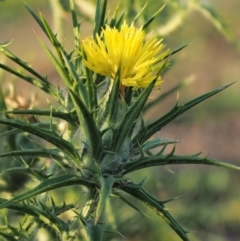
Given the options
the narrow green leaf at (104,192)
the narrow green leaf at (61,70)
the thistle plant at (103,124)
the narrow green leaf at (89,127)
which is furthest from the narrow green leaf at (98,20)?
the narrow green leaf at (104,192)

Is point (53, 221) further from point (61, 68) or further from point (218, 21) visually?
point (218, 21)

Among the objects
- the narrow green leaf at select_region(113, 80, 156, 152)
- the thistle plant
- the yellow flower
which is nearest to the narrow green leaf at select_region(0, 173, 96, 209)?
the thistle plant

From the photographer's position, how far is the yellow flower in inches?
54.0

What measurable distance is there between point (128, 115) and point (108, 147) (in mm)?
122

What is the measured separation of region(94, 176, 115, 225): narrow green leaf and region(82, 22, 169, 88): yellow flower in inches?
8.6

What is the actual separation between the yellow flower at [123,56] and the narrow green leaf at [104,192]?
0.72 ft

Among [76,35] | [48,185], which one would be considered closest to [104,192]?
[48,185]

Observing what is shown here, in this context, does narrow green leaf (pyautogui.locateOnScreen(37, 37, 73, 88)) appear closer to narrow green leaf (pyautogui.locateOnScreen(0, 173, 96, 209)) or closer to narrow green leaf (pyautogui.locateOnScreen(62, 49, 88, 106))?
narrow green leaf (pyautogui.locateOnScreen(62, 49, 88, 106))

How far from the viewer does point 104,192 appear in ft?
4.10

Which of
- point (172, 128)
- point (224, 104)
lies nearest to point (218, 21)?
point (172, 128)

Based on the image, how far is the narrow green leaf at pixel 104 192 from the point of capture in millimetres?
1201

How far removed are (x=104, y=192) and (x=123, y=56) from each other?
31cm

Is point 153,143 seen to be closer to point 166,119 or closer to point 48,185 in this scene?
point 166,119

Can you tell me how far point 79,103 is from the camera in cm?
121
